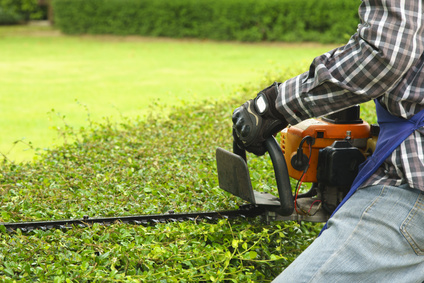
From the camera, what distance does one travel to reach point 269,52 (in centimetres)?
1664

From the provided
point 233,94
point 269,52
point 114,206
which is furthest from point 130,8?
point 114,206

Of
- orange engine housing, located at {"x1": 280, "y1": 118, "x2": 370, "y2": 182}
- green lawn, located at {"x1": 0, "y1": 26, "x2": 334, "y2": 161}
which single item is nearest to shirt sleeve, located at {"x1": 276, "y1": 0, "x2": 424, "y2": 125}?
orange engine housing, located at {"x1": 280, "y1": 118, "x2": 370, "y2": 182}

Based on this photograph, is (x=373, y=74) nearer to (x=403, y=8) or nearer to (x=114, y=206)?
(x=403, y=8)

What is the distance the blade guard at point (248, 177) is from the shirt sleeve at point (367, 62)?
1.01ft

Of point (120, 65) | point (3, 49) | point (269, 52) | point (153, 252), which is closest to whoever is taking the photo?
point (153, 252)

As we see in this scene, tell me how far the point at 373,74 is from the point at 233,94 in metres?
5.72

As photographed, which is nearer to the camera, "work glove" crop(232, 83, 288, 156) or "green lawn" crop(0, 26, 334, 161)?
"work glove" crop(232, 83, 288, 156)

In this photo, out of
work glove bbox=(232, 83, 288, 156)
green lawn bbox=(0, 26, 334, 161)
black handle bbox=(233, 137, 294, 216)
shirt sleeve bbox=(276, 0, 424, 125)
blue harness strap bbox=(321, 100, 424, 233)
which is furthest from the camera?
green lawn bbox=(0, 26, 334, 161)

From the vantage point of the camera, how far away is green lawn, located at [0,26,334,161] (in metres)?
A: 7.46

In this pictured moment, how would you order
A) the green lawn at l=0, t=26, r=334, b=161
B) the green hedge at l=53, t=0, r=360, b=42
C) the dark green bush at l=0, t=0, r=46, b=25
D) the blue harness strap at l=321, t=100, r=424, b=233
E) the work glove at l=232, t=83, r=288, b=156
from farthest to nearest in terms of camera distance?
the dark green bush at l=0, t=0, r=46, b=25
the green hedge at l=53, t=0, r=360, b=42
the green lawn at l=0, t=26, r=334, b=161
the work glove at l=232, t=83, r=288, b=156
the blue harness strap at l=321, t=100, r=424, b=233

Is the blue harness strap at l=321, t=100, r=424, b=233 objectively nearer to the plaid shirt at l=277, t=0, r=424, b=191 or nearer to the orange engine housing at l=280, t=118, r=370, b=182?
the plaid shirt at l=277, t=0, r=424, b=191

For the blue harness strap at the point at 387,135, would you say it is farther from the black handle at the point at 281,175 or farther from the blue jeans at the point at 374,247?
the black handle at the point at 281,175

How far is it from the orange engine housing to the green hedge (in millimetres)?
14588

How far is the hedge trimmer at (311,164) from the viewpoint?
86.4 inches
